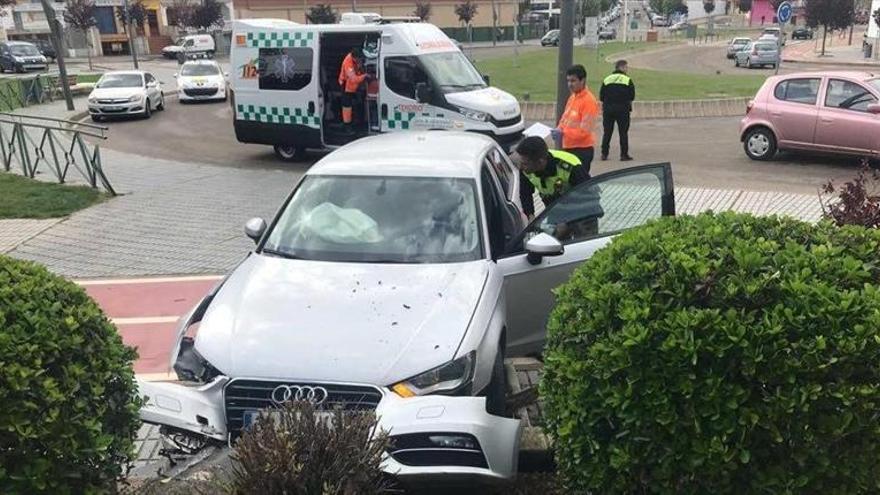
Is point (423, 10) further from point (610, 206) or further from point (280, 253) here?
point (280, 253)

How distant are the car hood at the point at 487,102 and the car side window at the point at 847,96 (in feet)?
17.0

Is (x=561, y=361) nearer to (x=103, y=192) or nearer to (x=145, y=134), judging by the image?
(x=103, y=192)

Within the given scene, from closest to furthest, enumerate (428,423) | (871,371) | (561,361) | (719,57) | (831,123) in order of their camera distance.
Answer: (871,371)
(561,361)
(428,423)
(831,123)
(719,57)

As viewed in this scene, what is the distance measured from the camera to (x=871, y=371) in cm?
270

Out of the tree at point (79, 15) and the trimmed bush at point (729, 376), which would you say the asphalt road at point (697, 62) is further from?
the tree at point (79, 15)

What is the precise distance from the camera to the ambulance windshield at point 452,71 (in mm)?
13453

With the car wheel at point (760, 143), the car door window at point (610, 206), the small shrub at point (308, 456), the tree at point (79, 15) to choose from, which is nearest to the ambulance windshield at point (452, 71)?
the car wheel at point (760, 143)

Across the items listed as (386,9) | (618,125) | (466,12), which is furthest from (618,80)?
(386,9)

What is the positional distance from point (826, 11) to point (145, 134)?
4515 centimetres

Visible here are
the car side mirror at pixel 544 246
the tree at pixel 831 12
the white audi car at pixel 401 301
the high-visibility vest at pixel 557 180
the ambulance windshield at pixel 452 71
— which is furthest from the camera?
the tree at pixel 831 12

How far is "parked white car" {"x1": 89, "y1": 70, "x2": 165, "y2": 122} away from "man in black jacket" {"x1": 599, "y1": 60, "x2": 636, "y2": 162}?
1424cm

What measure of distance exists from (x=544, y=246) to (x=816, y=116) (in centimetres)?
967

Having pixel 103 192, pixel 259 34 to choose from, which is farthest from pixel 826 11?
pixel 103 192

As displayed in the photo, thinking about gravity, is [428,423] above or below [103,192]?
above
